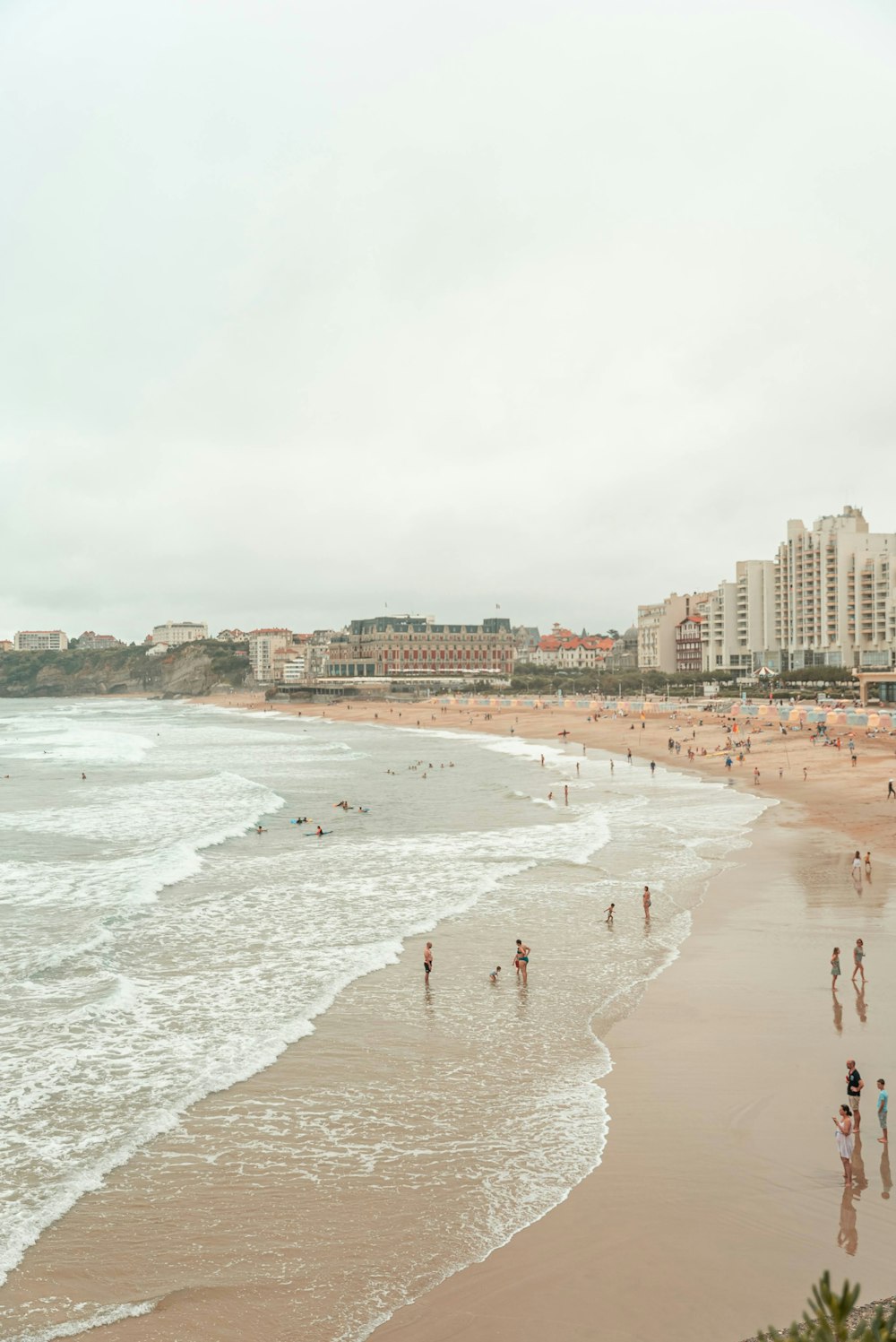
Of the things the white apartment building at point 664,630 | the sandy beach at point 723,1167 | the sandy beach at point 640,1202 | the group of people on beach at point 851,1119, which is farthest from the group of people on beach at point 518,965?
the white apartment building at point 664,630

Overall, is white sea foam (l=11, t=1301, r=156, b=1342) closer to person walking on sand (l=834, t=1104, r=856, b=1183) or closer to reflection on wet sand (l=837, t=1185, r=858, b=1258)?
reflection on wet sand (l=837, t=1185, r=858, b=1258)

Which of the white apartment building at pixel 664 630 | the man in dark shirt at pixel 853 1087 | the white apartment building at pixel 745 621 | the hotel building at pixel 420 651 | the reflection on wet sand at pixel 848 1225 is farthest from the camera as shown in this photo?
the hotel building at pixel 420 651

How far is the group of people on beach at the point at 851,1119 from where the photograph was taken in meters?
10.5

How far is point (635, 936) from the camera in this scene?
20.0 metres

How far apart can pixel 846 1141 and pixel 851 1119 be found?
33cm

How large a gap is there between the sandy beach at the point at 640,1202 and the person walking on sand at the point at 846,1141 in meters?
0.12

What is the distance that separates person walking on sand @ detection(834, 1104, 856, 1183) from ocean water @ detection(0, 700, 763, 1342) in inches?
105

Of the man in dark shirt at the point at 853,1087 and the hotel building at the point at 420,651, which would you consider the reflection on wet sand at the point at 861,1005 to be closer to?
the man in dark shirt at the point at 853,1087

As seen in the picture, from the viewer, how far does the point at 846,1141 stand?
1048cm

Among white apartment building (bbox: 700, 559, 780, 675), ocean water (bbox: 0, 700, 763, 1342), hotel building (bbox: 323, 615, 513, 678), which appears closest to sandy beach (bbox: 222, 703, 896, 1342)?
ocean water (bbox: 0, 700, 763, 1342)

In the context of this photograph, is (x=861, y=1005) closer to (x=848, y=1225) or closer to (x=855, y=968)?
(x=855, y=968)

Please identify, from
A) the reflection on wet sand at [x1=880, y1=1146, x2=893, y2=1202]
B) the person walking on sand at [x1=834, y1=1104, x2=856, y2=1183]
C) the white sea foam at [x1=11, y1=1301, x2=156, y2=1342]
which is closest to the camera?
the white sea foam at [x1=11, y1=1301, x2=156, y2=1342]

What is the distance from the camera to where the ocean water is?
390 inches

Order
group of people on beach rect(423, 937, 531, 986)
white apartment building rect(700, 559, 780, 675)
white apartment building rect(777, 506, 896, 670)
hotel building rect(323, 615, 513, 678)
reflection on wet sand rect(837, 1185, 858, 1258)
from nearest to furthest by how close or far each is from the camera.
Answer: reflection on wet sand rect(837, 1185, 858, 1258) < group of people on beach rect(423, 937, 531, 986) < white apartment building rect(777, 506, 896, 670) < white apartment building rect(700, 559, 780, 675) < hotel building rect(323, 615, 513, 678)
